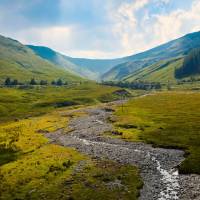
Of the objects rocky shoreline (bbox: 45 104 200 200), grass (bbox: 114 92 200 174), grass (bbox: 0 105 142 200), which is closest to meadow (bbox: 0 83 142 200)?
grass (bbox: 0 105 142 200)

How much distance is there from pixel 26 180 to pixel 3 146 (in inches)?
1298

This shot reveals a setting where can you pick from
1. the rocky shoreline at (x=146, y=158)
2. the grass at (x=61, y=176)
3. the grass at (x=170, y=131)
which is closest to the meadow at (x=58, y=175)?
the grass at (x=61, y=176)

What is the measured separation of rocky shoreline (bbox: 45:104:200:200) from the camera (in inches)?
2000

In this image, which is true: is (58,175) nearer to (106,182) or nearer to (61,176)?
(61,176)

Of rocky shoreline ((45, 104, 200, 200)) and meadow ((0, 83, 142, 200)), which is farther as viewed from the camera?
rocky shoreline ((45, 104, 200, 200))

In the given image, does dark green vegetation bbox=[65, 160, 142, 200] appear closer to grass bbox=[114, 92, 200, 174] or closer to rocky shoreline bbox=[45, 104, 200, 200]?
rocky shoreline bbox=[45, 104, 200, 200]

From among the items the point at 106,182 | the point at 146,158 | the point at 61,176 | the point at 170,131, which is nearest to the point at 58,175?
the point at 61,176

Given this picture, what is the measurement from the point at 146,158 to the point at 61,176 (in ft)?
70.0

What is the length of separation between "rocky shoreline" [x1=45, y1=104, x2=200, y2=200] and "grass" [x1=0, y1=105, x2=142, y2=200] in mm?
2699

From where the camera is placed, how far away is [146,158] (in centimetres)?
7112

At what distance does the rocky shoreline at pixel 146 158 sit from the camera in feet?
167

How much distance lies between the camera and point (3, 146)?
86812 mm

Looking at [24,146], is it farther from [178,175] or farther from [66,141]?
[178,175]

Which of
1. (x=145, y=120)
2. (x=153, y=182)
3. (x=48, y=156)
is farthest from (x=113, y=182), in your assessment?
(x=145, y=120)
